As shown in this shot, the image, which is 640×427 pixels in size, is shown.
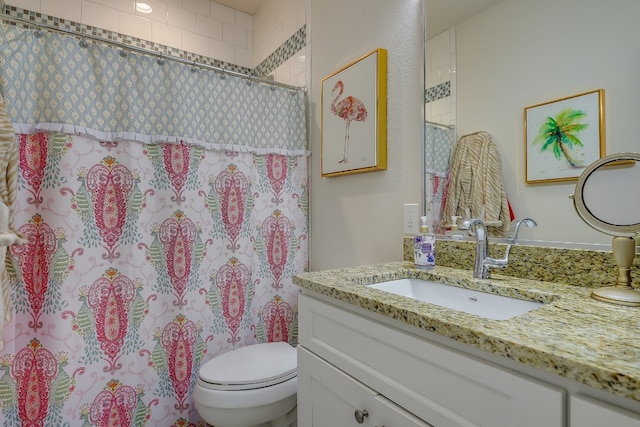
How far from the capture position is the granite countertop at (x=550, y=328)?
451mm

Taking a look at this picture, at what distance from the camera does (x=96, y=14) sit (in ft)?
6.66

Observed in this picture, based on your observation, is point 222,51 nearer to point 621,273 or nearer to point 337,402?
point 337,402

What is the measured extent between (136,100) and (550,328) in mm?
1649

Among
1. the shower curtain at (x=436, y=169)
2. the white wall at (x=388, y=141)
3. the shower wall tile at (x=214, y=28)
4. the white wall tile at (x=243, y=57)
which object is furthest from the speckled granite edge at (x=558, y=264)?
the white wall tile at (x=243, y=57)

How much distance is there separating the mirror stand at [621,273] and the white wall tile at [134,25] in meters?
2.62

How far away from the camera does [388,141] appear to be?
4.66ft

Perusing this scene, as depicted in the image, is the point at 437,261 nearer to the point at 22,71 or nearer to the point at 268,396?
the point at 268,396

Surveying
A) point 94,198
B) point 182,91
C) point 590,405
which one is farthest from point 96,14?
point 590,405

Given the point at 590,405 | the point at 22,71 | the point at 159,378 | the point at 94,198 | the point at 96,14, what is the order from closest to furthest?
the point at 590,405, the point at 22,71, the point at 94,198, the point at 159,378, the point at 96,14

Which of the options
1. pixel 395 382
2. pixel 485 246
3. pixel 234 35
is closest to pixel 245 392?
pixel 395 382

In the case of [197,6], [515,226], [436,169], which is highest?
[197,6]

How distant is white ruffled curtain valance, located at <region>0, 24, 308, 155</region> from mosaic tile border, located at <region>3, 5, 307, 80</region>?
0.30m

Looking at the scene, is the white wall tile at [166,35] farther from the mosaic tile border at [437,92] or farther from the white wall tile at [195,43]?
the mosaic tile border at [437,92]

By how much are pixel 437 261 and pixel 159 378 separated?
134cm
